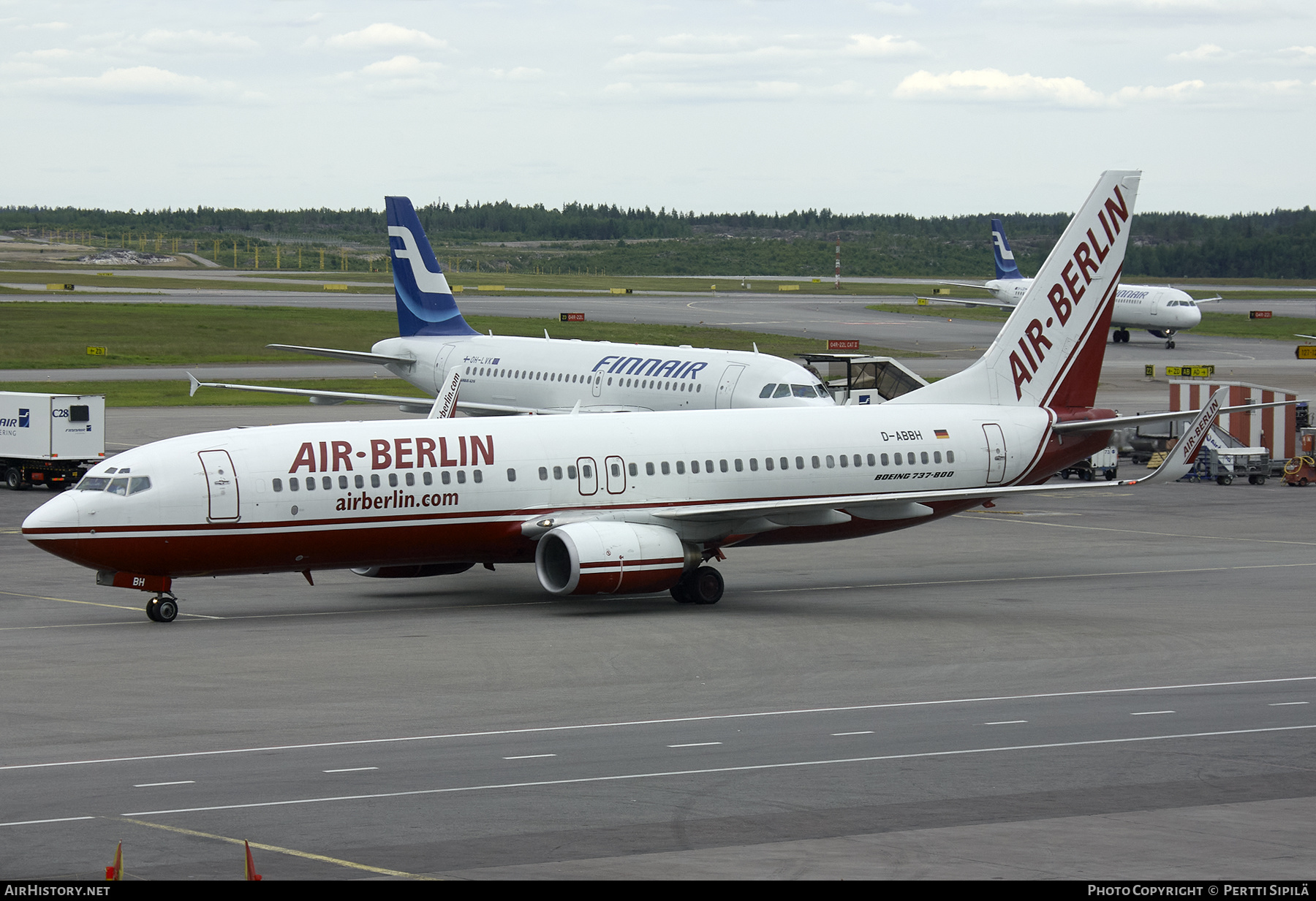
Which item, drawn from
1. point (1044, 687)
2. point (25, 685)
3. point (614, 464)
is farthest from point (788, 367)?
point (25, 685)

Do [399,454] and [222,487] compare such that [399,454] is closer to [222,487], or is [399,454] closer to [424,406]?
[222,487]

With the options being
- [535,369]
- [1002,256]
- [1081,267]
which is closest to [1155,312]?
[1002,256]

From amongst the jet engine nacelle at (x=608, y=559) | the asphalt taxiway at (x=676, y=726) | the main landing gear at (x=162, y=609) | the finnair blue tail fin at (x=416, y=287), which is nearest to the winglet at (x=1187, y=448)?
the asphalt taxiway at (x=676, y=726)

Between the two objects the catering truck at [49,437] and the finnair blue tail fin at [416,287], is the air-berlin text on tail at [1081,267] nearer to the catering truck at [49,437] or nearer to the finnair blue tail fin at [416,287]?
the catering truck at [49,437]

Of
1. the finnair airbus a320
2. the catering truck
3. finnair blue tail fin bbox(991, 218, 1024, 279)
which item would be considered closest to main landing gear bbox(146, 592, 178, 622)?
the finnair airbus a320

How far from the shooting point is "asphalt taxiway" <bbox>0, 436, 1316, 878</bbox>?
1720cm

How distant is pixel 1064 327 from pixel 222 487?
22.2 metres

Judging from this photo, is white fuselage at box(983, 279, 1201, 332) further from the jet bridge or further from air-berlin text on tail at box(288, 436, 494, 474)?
air-berlin text on tail at box(288, 436, 494, 474)

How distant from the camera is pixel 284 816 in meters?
18.6

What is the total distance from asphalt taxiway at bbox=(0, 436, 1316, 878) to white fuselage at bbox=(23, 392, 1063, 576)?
5.05 feet

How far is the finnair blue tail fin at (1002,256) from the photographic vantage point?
133 metres

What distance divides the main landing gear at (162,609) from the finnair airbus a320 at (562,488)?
0.03 meters
